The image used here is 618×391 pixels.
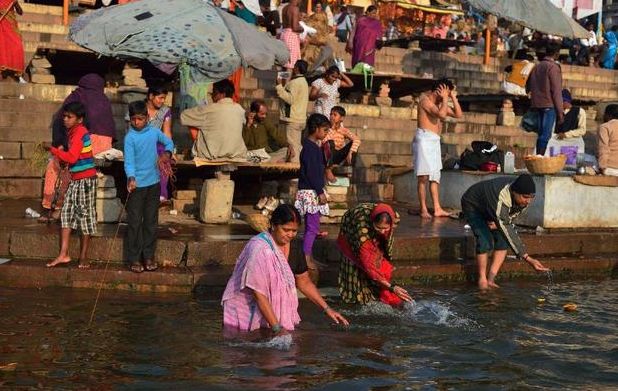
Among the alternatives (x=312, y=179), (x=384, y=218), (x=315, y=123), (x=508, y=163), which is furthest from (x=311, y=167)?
(x=508, y=163)

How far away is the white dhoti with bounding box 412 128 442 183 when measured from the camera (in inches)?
464

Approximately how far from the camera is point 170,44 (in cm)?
1044

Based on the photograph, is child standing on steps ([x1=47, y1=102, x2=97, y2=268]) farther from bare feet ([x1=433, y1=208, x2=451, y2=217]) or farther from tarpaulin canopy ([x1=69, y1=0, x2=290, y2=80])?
bare feet ([x1=433, y1=208, x2=451, y2=217])

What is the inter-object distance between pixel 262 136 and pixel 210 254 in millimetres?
3685

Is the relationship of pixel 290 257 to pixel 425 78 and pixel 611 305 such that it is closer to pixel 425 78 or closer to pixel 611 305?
pixel 611 305

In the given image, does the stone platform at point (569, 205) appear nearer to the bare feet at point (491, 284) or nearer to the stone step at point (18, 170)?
the bare feet at point (491, 284)

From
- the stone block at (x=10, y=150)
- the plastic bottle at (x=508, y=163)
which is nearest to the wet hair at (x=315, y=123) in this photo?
the plastic bottle at (x=508, y=163)

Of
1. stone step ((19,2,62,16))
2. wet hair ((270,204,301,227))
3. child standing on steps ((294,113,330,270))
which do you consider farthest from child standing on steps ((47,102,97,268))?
stone step ((19,2,62,16))

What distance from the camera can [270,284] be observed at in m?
6.71

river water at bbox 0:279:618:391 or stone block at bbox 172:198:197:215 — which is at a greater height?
stone block at bbox 172:198:197:215

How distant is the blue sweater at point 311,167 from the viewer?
8.91 meters

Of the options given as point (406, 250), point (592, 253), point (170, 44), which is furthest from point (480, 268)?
point (170, 44)

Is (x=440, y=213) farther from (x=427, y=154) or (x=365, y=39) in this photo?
(x=365, y=39)

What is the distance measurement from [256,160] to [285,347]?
4847 millimetres
